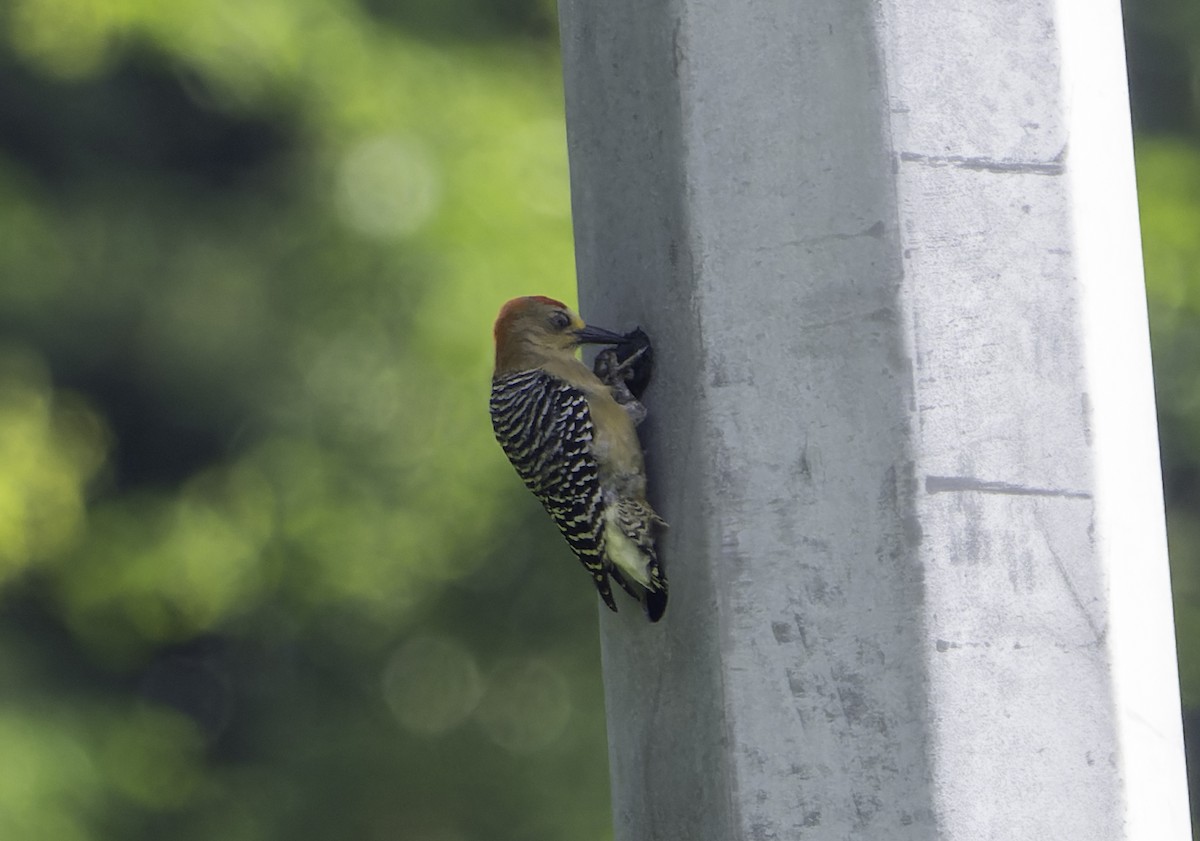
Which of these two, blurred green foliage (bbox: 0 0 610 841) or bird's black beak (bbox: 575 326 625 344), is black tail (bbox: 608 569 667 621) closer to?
bird's black beak (bbox: 575 326 625 344)

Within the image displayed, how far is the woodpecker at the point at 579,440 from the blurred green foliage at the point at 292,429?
2.71m

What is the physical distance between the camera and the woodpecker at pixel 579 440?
3182mm

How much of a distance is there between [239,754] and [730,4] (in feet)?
23.6

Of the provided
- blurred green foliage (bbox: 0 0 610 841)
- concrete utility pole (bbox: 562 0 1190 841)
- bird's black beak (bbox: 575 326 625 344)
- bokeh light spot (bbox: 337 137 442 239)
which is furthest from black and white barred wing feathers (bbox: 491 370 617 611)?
bokeh light spot (bbox: 337 137 442 239)

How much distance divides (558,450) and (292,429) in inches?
173

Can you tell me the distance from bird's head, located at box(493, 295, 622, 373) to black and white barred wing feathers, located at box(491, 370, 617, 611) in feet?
0.52

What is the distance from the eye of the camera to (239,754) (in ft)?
29.3

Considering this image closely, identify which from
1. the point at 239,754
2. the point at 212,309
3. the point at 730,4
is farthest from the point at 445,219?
the point at 730,4

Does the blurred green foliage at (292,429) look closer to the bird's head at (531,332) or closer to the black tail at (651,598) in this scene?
the bird's head at (531,332)

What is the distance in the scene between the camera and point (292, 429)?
8.23 metres

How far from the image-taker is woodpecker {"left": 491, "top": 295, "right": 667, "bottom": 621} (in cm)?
318

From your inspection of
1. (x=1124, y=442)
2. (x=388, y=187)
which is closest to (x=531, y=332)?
(x=1124, y=442)

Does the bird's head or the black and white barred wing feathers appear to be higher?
the bird's head

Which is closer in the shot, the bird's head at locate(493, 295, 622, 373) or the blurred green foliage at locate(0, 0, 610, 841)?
the bird's head at locate(493, 295, 622, 373)
